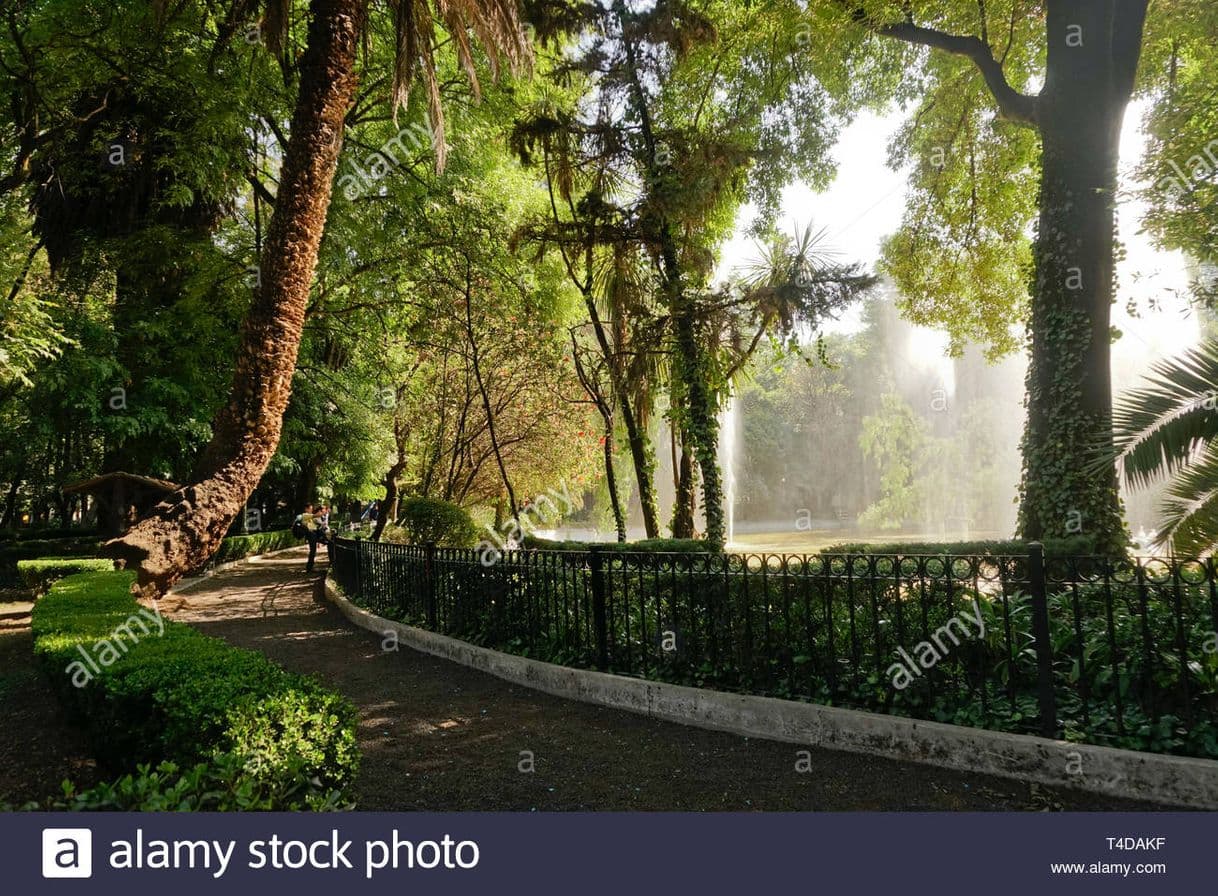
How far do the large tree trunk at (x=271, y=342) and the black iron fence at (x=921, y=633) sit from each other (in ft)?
10.3

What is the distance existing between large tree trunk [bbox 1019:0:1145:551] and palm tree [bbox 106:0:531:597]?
30.2ft

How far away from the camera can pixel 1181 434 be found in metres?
5.36

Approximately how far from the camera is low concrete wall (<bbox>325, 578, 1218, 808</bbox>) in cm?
354

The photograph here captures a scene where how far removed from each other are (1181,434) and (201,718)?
7184 mm

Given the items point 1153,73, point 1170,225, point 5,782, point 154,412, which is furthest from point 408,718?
point 1153,73

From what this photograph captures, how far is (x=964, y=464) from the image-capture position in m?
36.1

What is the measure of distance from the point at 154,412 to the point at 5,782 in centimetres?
1067

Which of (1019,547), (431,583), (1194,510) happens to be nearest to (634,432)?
(431,583)

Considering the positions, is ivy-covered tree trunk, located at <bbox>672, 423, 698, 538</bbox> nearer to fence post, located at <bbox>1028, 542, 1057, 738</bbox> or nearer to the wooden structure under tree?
the wooden structure under tree

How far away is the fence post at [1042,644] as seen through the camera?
4.02 metres

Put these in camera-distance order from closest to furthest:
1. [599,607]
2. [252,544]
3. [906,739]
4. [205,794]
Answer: [205,794] → [906,739] → [599,607] → [252,544]

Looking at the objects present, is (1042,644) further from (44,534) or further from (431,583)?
(44,534)

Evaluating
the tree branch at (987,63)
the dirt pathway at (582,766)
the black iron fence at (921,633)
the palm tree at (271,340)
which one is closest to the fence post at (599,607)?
the black iron fence at (921,633)

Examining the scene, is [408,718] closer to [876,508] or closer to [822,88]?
[822,88]
